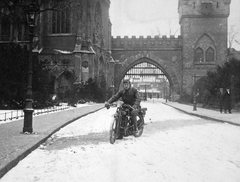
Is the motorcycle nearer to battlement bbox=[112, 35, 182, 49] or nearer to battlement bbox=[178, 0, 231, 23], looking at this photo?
battlement bbox=[112, 35, 182, 49]

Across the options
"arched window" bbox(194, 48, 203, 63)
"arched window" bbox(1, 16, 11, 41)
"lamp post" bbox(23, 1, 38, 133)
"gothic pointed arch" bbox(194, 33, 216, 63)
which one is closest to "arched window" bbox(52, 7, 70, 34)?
"arched window" bbox(1, 16, 11, 41)

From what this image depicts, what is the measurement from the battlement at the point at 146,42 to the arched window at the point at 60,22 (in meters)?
10.7

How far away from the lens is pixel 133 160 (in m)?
5.36

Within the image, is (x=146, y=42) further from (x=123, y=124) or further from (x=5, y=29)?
(x=123, y=124)

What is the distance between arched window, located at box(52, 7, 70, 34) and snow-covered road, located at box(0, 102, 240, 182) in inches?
1111

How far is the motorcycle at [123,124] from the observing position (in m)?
7.06

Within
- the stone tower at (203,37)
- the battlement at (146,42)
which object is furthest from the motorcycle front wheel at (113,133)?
the battlement at (146,42)

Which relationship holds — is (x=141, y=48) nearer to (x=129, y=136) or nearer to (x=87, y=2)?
(x=87, y=2)

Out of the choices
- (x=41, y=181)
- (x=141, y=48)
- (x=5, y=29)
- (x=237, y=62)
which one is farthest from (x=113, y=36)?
(x=41, y=181)

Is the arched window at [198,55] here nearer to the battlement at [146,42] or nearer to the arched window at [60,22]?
the battlement at [146,42]

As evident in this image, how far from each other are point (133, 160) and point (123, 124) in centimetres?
224

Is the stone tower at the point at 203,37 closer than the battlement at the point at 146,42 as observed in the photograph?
Yes

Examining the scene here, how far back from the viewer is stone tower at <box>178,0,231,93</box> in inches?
1671

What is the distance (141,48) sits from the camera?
1732 inches
